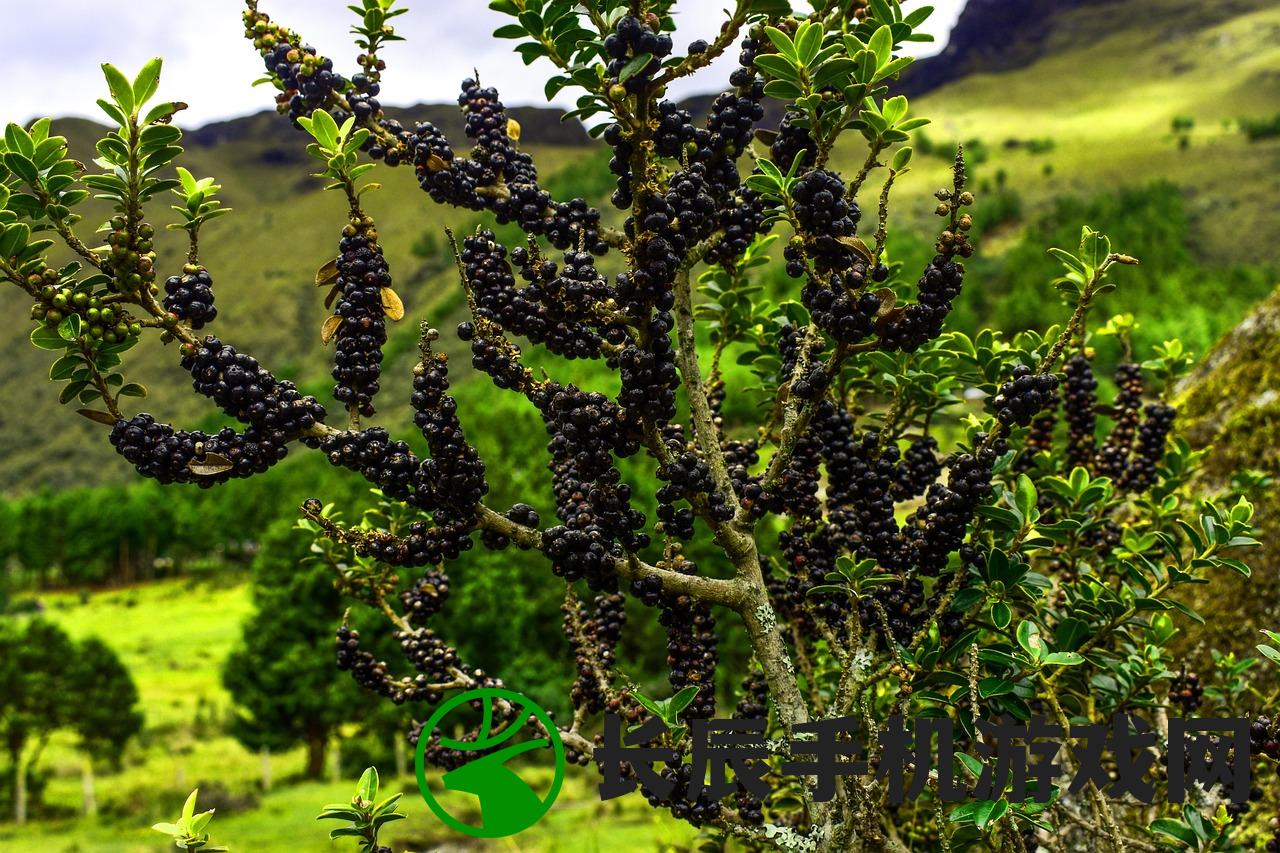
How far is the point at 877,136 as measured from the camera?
2.45 m

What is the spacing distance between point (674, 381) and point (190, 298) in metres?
1.34

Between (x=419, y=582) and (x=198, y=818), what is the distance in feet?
3.72

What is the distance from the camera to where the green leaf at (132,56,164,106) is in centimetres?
226

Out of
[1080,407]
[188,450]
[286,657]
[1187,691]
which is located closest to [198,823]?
[188,450]

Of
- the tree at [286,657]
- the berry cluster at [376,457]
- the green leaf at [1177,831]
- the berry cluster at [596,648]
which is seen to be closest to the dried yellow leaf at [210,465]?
the berry cluster at [376,457]

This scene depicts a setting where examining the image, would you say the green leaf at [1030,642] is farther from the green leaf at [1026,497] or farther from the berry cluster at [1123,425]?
the berry cluster at [1123,425]

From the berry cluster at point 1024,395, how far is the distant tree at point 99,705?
33234 millimetres

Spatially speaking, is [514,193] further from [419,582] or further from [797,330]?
[419,582]

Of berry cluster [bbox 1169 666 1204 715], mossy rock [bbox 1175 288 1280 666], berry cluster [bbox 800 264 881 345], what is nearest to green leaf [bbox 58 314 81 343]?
berry cluster [bbox 800 264 881 345]

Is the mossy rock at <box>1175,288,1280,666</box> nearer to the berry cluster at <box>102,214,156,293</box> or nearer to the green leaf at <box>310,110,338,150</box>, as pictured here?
the green leaf at <box>310,110,338,150</box>

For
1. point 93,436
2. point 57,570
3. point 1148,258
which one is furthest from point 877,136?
point 93,436

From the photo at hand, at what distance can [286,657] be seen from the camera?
1005 inches

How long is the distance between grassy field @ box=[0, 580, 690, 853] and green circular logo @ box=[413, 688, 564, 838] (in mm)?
2174

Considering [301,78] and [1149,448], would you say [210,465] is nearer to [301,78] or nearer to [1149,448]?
[301,78]
